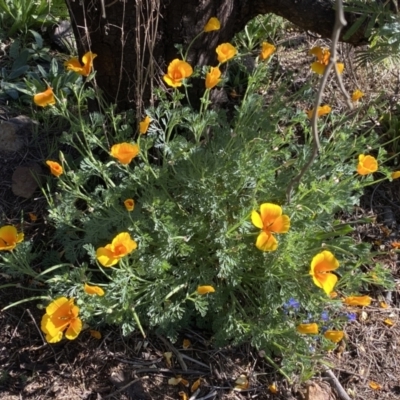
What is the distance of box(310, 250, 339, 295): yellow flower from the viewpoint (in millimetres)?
1758

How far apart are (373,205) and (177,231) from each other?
1.08 meters

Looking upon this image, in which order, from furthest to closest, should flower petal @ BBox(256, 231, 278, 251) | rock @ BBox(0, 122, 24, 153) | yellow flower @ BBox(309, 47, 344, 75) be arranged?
rock @ BBox(0, 122, 24, 153), yellow flower @ BBox(309, 47, 344, 75), flower petal @ BBox(256, 231, 278, 251)

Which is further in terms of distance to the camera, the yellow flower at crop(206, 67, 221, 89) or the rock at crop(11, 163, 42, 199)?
the rock at crop(11, 163, 42, 199)

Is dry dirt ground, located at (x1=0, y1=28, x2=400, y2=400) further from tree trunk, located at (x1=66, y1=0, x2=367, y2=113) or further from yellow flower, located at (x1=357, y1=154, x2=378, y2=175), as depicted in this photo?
tree trunk, located at (x1=66, y1=0, x2=367, y2=113)

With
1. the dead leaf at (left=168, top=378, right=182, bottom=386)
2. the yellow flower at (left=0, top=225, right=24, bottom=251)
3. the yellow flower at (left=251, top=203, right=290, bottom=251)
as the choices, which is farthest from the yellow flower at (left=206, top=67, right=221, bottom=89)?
the dead leaf at (left=168, top=378, right=182, bottom=386)

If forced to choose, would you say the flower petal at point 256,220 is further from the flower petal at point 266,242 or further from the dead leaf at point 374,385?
the dead leaf at point 374,385

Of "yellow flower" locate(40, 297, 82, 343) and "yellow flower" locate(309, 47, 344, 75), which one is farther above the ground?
"yellow flower" locate(309, 47, 344, 75)

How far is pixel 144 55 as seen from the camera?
223 centimetres

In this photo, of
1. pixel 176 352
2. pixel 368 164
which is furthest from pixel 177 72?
pixel 176 352

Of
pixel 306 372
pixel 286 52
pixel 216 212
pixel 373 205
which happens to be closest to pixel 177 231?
pixel 216 212

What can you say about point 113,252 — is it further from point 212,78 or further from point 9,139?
point 9,139

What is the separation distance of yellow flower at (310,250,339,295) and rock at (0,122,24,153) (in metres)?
1.41

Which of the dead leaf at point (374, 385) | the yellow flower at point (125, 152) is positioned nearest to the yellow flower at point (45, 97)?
the yellow flower at point (125, 152)

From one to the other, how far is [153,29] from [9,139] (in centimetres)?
85
